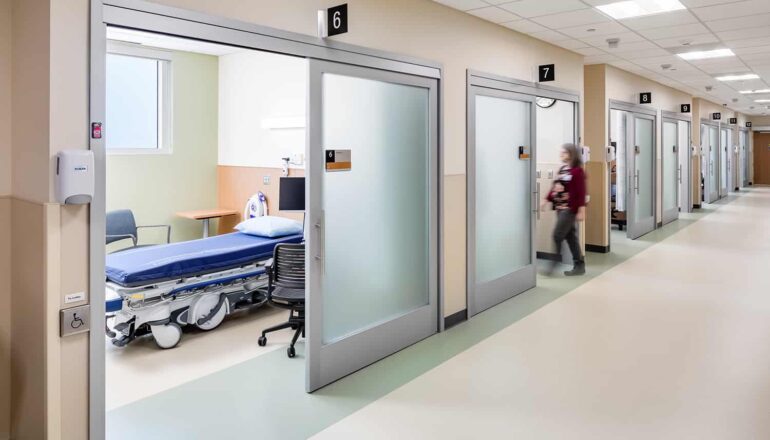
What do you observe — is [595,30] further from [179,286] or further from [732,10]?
[179,286]

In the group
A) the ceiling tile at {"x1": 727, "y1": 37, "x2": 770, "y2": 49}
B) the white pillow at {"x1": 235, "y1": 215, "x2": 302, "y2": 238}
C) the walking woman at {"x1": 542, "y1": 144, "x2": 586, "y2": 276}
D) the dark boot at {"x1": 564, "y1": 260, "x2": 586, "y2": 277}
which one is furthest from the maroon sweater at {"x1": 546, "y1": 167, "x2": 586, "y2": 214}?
the white pillow at {"x1": 235, "y1": 215, "x2": 302, "y2": 238}

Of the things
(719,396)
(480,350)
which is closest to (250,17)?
(480,350)

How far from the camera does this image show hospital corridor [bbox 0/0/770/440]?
248 centimetres

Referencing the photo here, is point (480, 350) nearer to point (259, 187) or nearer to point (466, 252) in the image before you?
point (466, 252)

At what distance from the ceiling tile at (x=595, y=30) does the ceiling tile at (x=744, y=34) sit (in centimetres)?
127

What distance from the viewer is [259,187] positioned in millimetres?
6922

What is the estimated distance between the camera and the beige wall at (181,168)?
22.3ft

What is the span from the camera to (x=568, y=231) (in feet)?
21.7

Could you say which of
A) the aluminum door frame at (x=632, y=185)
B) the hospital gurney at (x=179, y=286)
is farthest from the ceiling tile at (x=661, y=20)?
the hospital gurney at (x=179, y=286)

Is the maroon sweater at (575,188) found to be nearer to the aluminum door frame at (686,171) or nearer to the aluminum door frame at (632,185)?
the aluminum door frame at (632,185)

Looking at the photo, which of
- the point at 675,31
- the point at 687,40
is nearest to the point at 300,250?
the point at 675,31

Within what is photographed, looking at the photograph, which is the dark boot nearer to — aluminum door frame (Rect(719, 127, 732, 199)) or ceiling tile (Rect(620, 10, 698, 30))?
ceiling tile (Rect(620, 10, 698, 30))

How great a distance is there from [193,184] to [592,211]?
230 inches

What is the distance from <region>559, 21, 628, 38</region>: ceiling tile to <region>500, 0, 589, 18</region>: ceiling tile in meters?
0.76
